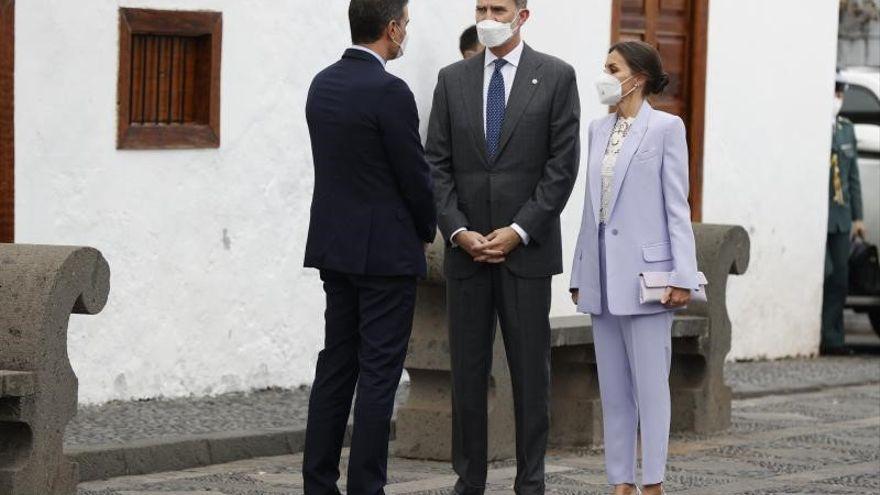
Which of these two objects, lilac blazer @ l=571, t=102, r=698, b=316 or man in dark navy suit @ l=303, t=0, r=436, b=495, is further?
lilac blazer @ l=571, t=102, r=698, b=316

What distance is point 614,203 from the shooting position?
832cm

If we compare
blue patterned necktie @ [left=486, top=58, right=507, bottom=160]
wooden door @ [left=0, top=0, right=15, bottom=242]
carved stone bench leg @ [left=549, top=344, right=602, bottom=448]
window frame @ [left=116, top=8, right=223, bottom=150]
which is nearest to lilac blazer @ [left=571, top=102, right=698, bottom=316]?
blue patterned necktie @ [left=486, top=58, right=507, bottom=160]

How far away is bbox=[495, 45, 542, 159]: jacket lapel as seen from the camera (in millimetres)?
8422

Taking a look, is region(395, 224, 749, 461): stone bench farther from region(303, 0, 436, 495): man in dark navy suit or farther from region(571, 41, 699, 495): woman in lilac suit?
region(303, 0, 436, 495): man in dark navy suit

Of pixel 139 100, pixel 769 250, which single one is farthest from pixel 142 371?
pixel 769 250

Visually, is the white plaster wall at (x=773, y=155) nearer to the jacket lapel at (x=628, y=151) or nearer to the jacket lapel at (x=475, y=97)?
the jacket lapel at (x=475, y=97)

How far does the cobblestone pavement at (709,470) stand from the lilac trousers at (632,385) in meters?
0.78

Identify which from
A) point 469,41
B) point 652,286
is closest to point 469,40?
point 469,41

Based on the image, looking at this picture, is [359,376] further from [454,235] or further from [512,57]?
[512,57]

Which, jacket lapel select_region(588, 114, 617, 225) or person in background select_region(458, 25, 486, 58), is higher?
person in background select_region(458, 25, 486, 58)

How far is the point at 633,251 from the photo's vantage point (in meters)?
8.29

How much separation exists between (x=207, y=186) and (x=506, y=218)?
3.54 metres

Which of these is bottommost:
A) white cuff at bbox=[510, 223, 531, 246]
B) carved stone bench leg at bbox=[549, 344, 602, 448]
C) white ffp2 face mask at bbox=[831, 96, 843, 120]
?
carved stone bench leg at bbox=[549, 344, 602, 448]

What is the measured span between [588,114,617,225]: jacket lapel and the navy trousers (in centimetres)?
90
